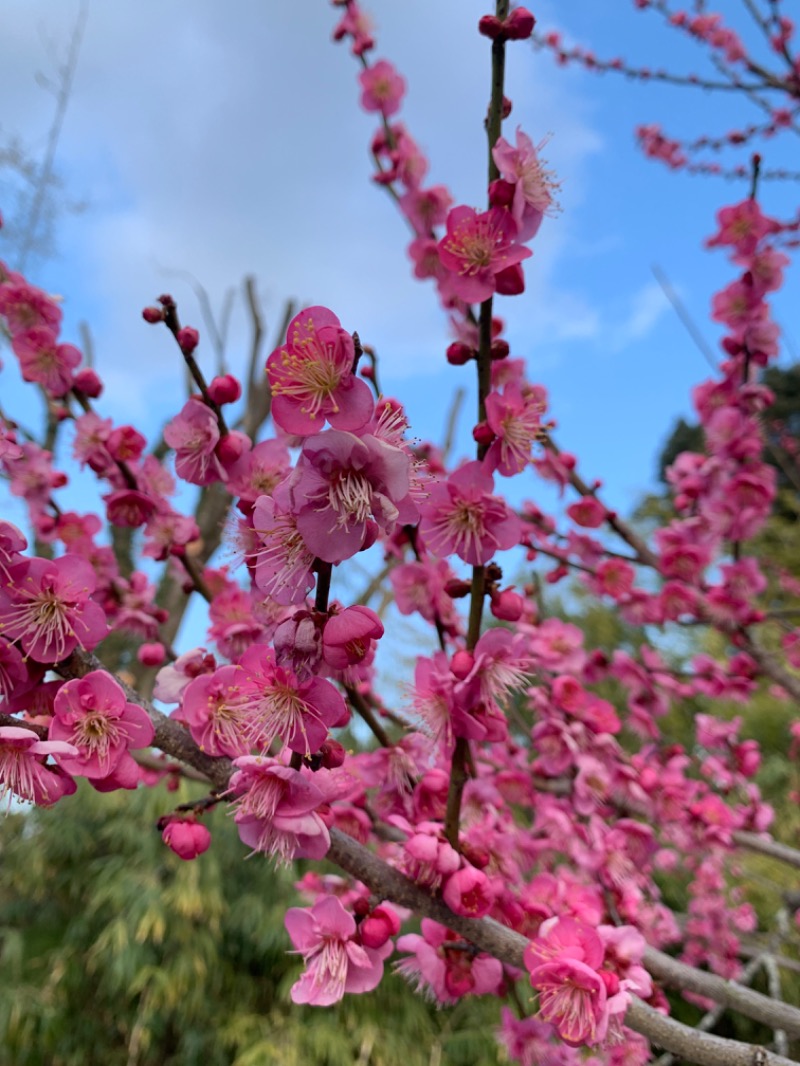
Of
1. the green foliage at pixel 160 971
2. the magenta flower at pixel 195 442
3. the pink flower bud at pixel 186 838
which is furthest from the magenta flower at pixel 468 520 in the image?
the green foliage at pixel 160 971

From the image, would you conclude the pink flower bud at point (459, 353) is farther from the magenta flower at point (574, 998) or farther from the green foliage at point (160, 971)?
the green foliage at point (160, 971)

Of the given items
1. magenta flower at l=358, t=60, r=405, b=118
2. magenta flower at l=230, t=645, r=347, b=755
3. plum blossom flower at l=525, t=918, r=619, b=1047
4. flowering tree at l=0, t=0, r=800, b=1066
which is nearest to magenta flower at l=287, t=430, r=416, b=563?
flowering tree at l=0, t=0, r=800, b=1066

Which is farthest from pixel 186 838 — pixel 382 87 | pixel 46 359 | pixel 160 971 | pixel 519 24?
pixel 160 971

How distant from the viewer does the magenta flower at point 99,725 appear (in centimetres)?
57

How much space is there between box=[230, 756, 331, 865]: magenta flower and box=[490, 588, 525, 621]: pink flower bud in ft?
0.84

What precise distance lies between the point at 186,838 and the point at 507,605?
0.39 meters

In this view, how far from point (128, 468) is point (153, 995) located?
2.23m

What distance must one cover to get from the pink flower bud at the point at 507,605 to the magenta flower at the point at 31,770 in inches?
16.4

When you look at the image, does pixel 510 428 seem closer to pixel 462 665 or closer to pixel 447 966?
pixel 462 665

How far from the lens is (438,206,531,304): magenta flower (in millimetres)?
728

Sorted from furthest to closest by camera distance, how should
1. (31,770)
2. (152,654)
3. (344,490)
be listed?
1. (152,654)
2. (31,770)
3. (344,490)

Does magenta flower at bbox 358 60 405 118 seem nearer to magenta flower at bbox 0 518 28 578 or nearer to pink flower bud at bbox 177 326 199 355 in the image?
pink flower bud at bbox 177 326 199 355

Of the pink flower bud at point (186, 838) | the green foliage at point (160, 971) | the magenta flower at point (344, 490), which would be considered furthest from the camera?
the green foliage at point (160, 971)

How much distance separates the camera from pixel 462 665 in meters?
0.69
